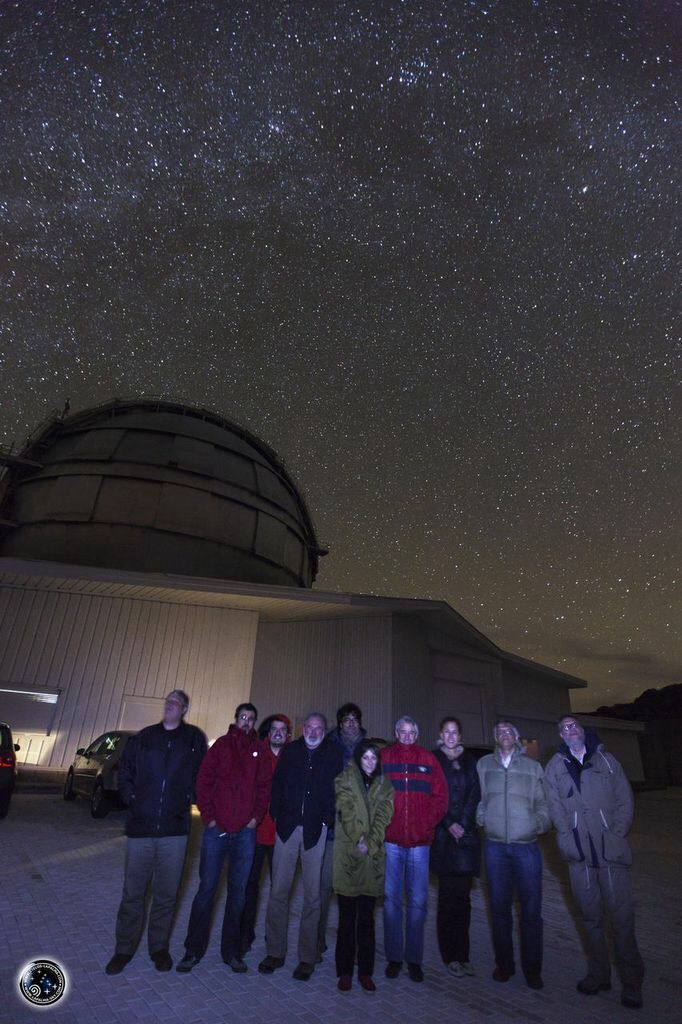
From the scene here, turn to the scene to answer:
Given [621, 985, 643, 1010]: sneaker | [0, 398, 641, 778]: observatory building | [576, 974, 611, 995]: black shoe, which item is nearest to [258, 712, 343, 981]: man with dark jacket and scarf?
[576, 974, 611, 995]: black shoe

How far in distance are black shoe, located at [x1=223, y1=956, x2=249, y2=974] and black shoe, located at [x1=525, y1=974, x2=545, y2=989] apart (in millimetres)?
2182

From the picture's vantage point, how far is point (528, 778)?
4.56m

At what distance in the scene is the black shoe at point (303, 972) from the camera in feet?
13.0

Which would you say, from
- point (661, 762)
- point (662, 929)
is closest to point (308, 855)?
point (662, 929)

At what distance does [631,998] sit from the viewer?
3.82 m

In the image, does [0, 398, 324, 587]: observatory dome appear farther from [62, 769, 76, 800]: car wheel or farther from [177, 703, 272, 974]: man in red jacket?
[177, 703, 272, 974]: man in red jacket

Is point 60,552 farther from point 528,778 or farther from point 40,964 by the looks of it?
point 528,778

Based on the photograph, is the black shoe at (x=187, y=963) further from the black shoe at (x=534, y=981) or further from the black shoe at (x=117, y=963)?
the black shoe at (x=534, y=981)

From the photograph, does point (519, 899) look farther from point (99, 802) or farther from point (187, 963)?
point (99, 802)

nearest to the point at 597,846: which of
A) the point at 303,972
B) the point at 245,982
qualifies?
the point at 303,972

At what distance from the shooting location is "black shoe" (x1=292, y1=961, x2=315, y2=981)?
3.97 meters

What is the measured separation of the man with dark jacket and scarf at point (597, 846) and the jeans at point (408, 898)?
1179 mm

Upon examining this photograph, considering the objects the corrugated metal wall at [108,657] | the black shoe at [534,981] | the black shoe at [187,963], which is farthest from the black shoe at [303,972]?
the corrugated metal wall at [108,657]

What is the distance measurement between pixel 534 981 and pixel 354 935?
1.43 meters
